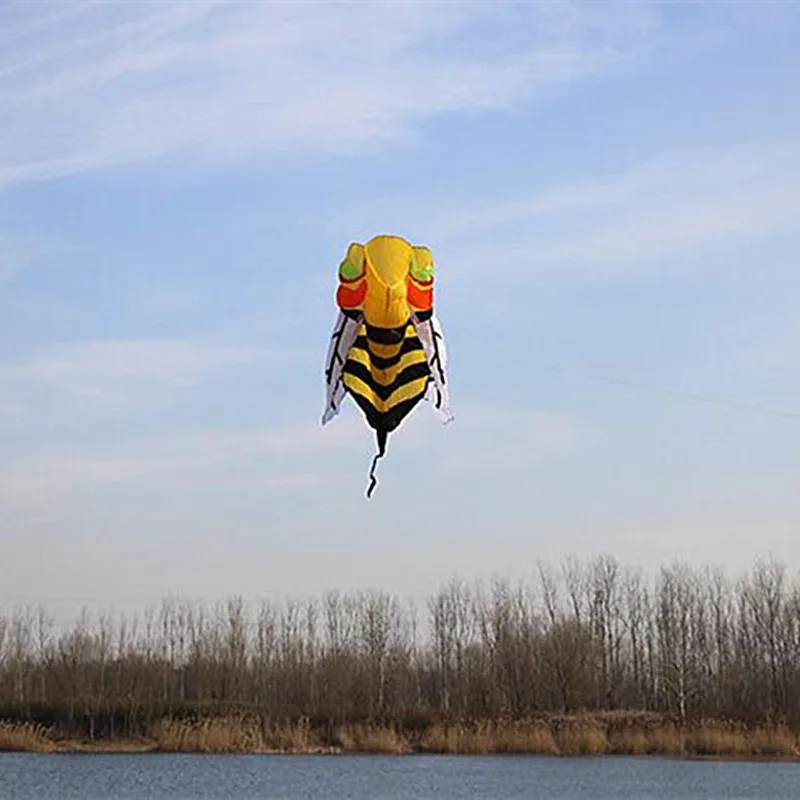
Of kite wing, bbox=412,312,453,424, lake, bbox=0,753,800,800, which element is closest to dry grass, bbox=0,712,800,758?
lake, bbox=0,753,800,800

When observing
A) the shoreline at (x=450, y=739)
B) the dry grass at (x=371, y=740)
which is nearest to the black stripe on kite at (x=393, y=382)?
the shoreline at (x=450, y=739)

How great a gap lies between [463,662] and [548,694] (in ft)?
17.5

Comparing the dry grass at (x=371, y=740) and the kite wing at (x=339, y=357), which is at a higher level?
the kite wing at (x=339, y=357)

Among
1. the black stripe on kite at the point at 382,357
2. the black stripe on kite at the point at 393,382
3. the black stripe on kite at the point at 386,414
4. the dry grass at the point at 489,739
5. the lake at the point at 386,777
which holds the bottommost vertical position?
the lake at the point at 386,777

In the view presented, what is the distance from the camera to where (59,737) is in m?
41.8

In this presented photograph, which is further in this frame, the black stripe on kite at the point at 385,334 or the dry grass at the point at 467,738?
the dry grass at the point at 467,738

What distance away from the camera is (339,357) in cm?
1165

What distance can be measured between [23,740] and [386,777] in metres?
13.5

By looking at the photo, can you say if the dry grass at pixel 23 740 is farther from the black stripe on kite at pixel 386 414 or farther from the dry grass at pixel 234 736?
the black stripe on kite at pixel 386 414

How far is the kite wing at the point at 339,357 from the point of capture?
11562mm

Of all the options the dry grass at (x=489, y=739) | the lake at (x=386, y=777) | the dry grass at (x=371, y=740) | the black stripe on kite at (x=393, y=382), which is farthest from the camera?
the dry grass at (x=371, y=740)

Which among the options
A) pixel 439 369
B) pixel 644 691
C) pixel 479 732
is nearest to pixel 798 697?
pixel 644 691

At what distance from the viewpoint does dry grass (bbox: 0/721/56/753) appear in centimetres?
4050

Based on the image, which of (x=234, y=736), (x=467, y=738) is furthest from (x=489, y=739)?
(x=234, y=736)
